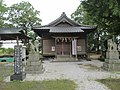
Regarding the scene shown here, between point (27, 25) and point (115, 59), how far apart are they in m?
31.4

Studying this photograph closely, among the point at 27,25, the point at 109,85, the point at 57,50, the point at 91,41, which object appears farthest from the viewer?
the point at 27,25

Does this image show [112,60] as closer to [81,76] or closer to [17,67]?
[81,76]

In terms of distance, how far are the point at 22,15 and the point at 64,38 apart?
18609 millimetres

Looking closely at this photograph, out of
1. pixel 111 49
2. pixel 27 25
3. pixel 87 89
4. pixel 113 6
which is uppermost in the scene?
pixel 27 25

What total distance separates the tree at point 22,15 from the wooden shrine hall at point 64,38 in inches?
605

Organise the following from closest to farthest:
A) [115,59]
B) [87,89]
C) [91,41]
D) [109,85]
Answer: [87,89] < [109,85] < [115,59] < [91,41]

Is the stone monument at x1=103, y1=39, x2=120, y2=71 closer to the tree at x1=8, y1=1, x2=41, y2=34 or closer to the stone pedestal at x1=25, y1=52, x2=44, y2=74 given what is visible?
the stone pedestal at x1=25, y1=52, x2=44, y2=74

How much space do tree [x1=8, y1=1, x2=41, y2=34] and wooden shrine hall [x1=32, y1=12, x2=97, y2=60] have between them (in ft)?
50.4

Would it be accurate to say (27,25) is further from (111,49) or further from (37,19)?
(111,49)

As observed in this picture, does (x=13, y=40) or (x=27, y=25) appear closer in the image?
(x=13, y=40)

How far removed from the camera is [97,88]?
9195mm

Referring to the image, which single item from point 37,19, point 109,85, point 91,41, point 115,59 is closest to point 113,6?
point 109,85

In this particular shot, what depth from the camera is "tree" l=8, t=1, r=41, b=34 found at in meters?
44.5

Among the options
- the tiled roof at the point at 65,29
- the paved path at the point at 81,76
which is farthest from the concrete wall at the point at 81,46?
the paved path at the point at 81,76
